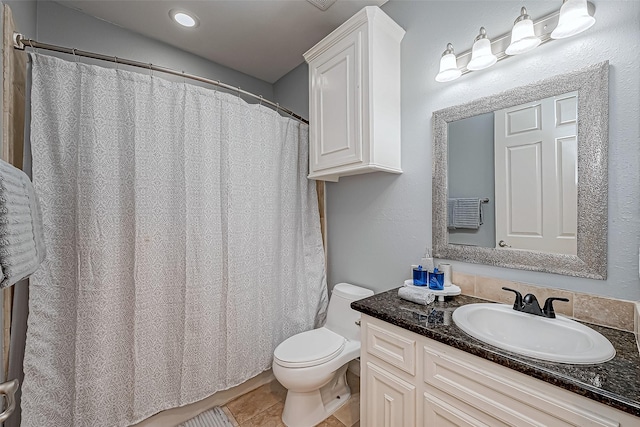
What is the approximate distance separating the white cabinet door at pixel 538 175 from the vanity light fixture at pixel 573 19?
0.76 ft

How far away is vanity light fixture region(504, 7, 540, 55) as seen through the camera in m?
1.07

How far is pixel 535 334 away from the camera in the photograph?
3.42ft

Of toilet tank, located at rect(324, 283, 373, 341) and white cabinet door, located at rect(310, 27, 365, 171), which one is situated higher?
white cabinet door, located at rect(310, 27, 365, 171)

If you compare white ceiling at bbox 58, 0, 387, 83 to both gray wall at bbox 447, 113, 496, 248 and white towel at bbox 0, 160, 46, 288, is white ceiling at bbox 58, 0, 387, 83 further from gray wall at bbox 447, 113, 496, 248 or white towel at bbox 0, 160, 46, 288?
white towel at bbox 0, 160, 46, 288

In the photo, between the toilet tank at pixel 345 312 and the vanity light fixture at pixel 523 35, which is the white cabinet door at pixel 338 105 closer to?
the vanity light fixture at pixel 523 35

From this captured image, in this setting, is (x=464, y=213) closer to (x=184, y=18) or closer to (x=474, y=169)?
(x=474, y=169)

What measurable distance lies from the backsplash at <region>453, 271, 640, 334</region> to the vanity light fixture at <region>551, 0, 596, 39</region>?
1023 mm

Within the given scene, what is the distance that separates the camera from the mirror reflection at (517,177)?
108 cm

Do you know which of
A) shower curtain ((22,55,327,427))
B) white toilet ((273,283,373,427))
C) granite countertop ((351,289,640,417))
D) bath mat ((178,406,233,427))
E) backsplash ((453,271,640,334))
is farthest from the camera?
bath mat ((178,406,233,427))

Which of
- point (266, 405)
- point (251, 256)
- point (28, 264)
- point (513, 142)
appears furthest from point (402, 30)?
point (266, 405)

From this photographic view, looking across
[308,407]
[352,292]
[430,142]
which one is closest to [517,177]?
[430,142]

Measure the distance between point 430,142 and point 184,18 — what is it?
6.13 ft

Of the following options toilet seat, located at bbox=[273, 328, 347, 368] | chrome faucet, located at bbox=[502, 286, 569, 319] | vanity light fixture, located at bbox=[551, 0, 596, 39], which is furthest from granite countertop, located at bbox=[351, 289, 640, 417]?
vanity light fixture, located at bbox=[551, 0, 596, 39]

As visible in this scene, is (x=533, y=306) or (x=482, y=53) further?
(x=482, y=53)
